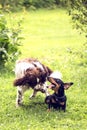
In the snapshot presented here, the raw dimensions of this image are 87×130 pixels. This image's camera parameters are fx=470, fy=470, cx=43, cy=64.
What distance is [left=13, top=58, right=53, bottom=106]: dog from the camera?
722 centimetres

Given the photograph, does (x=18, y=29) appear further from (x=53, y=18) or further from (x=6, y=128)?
(x=53, y=18)

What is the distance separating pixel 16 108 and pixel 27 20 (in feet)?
39.7

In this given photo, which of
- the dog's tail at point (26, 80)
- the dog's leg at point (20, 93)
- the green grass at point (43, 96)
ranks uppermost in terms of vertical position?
the dog's tail at point (26, 80)

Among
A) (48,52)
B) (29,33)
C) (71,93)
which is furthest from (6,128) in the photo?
(29,33)

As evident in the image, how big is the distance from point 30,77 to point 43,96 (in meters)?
0.99

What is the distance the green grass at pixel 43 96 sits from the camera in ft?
22.6

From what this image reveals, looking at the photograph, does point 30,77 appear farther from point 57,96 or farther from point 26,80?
point 57,96

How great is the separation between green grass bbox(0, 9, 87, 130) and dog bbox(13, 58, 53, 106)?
1.06ft

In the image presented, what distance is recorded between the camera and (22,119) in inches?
277

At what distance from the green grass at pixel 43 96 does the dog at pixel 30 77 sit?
324mm

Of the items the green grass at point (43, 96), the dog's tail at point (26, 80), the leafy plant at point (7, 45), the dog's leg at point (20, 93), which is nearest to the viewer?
the green grass at point (43, 96)

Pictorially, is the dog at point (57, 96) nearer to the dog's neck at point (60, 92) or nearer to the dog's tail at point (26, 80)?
the dog's neck at point (60, 92)

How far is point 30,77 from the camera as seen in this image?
7211mm

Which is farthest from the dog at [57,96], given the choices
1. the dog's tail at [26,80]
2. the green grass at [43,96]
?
the dog's tail at [26,80]
